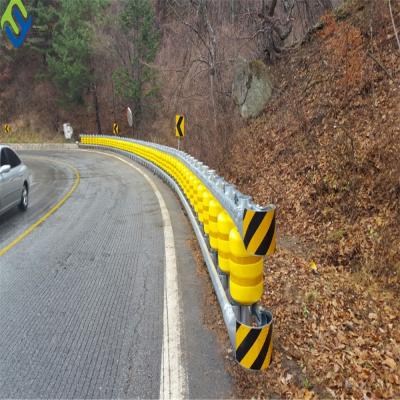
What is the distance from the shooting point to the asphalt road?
3326 mm

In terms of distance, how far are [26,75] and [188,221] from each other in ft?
148

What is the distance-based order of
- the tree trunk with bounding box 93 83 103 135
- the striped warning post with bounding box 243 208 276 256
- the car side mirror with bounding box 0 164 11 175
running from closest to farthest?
the striped warning post with bounding box 243 208 276 256 → the car side mirror with bounding box 0 164 11 175 → the tree trunk with bounding box 93 83 103 135

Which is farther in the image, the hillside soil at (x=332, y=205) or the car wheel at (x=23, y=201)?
the car wheel at (x=23, y=201)

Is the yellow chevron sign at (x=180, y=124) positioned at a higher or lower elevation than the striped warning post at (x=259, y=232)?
higher

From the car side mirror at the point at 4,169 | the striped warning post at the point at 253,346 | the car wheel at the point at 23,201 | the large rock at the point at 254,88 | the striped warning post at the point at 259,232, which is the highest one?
the large rock at the point at 254,88

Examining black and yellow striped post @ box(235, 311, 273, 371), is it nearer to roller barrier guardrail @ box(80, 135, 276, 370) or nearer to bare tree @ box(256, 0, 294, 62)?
roller barrier guardrail @ box(80, 135, 276, 370)

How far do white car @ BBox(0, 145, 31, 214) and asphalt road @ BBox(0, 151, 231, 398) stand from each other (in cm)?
53

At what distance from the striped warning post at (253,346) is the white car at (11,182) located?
7027 mm

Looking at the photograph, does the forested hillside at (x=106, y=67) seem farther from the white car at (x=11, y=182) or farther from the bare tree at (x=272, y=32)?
the white car at (x=11, y=182)

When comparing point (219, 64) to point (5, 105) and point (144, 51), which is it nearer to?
point (144, 51)

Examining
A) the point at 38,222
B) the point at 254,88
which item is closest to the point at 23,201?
the point at 38,222

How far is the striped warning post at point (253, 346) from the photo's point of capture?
3209mm

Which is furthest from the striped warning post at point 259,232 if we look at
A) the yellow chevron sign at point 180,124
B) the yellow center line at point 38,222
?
the yellow chevron sign at point 180,124

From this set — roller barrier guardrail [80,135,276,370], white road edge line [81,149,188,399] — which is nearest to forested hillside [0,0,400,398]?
roller barrier guardrail [80,135,276,370]
